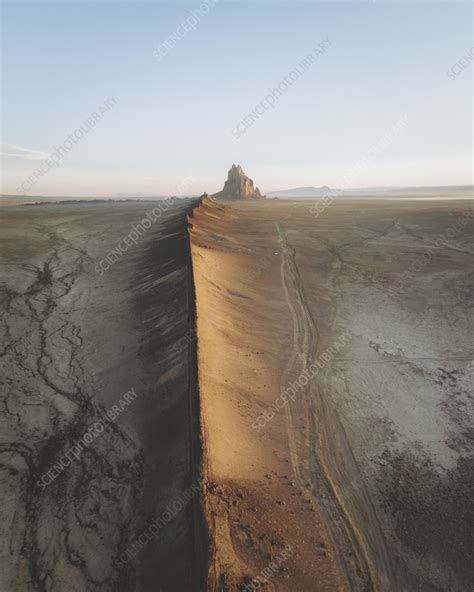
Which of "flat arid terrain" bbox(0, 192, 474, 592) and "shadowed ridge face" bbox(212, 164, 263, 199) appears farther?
"shadowed ridge face" bbox(212, 164, 263, 199)

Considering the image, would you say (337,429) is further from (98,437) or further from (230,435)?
(98,437)

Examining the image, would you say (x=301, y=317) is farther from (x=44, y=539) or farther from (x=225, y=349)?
(x=44, y=539)

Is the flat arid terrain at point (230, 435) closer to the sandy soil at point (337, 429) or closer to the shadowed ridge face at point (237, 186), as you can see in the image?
the sandy soil at point (337, 429)

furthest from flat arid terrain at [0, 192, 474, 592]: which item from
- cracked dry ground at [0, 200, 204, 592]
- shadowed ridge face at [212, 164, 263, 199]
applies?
shadowed ridge face at [212, 164, 263, 199]

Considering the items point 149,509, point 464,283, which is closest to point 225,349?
point 149,509

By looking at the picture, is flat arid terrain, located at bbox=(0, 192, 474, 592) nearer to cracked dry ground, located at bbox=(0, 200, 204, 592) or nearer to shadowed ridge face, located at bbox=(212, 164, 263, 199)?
cracked dry ground, located at bbox=(0, 200, 204, 592)
